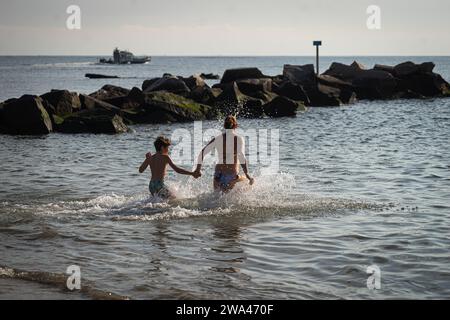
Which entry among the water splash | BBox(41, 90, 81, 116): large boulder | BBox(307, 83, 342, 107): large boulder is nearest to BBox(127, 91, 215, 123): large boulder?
BBox(41, 90, 81, 116): large boulder

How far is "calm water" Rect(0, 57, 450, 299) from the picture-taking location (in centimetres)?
818

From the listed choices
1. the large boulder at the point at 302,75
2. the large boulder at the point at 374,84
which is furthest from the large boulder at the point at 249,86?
the large boulder at the point at 374,84

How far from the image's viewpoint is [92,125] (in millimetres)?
27078

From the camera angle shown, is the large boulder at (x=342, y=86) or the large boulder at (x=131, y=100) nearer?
the large boulder at (x=131, y=100)

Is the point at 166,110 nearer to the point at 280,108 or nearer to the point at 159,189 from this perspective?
the point at 280,108

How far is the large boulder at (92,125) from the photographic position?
1061 inches

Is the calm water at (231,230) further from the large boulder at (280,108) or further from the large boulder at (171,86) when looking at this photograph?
the large boulder at (171,86)

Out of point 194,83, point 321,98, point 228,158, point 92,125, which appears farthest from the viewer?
point 321,98

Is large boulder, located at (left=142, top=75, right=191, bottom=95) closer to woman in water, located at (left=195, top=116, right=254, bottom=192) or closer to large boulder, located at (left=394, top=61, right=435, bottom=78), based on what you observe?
large boulder, located at (left=394, top=61, right=435, bottom=78)

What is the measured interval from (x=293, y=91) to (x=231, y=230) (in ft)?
100

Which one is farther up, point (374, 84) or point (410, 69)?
point (410, 69)

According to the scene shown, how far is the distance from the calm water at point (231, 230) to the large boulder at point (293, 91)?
19819 mm

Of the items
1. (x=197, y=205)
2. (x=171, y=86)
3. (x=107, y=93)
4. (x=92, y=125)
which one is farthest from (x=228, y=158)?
(x=171, y=86)

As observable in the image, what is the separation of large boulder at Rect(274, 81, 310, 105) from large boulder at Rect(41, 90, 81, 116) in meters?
14.6
